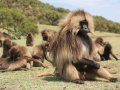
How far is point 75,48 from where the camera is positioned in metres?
9.62

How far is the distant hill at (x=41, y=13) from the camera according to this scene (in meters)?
52.3

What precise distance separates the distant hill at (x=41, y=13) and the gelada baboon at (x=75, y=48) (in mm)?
37665

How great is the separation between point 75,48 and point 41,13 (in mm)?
49340

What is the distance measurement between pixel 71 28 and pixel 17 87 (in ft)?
5.78

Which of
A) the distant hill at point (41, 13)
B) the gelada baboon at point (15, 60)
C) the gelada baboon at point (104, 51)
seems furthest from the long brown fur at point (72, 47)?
the distant hill at point (41, 13)

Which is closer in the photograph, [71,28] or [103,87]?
[103,87]

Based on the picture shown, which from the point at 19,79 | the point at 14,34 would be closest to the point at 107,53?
the point at 19,79

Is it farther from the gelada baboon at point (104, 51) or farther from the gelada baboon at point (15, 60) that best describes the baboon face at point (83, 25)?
the gelada baboon at point (104, 51)

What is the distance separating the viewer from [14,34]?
1407 inches

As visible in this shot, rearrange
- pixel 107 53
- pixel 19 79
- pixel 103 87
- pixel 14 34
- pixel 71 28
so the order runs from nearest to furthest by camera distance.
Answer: pixel 103 87, pixel 71 28, pixel 19 79, pixel 107 53, pixel 14 34

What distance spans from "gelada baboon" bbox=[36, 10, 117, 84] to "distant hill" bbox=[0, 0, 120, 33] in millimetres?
37665

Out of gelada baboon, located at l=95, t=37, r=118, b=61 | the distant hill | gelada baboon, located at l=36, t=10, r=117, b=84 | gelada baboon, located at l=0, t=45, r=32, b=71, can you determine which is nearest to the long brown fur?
gelada baboon, located at l=36, t=10, r=117, b=84

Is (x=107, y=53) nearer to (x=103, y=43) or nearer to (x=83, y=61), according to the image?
(x=103, y=43)

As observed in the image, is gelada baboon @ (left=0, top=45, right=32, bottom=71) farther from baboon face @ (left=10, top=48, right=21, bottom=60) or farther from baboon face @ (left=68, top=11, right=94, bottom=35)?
baboon face @ (left=68, top=11, right=94, bottom=35)
